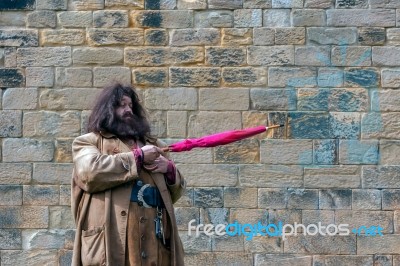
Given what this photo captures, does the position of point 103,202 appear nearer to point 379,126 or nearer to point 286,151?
point 286,151

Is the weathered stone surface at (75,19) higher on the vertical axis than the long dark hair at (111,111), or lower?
higher

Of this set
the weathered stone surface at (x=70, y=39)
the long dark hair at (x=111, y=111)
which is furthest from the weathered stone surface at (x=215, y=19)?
the long dark hair at (x=111, y=111)

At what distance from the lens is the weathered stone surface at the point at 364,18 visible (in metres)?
7.93

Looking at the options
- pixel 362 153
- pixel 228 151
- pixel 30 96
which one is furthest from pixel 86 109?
pixel 362 153

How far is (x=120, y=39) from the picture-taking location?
7984 mm

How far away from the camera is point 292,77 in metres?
7.91

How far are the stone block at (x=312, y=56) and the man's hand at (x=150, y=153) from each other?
10.5 ft

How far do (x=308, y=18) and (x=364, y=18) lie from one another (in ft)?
1.59

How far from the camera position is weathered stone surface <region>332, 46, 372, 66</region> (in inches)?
312

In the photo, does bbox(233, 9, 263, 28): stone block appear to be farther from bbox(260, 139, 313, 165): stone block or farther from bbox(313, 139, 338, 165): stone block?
bbox(313, 139, 338, 165): stone block

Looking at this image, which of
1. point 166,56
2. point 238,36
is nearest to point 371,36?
point 238,36

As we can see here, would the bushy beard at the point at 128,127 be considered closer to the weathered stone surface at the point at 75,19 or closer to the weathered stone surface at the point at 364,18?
the weathered stone surface at the point at 75,19

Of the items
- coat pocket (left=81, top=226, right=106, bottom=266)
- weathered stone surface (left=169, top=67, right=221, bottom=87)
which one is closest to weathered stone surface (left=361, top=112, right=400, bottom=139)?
weathered stone surface (left=169, top=67, right=221, bottom=87)

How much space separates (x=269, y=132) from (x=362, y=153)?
820 millimetres
